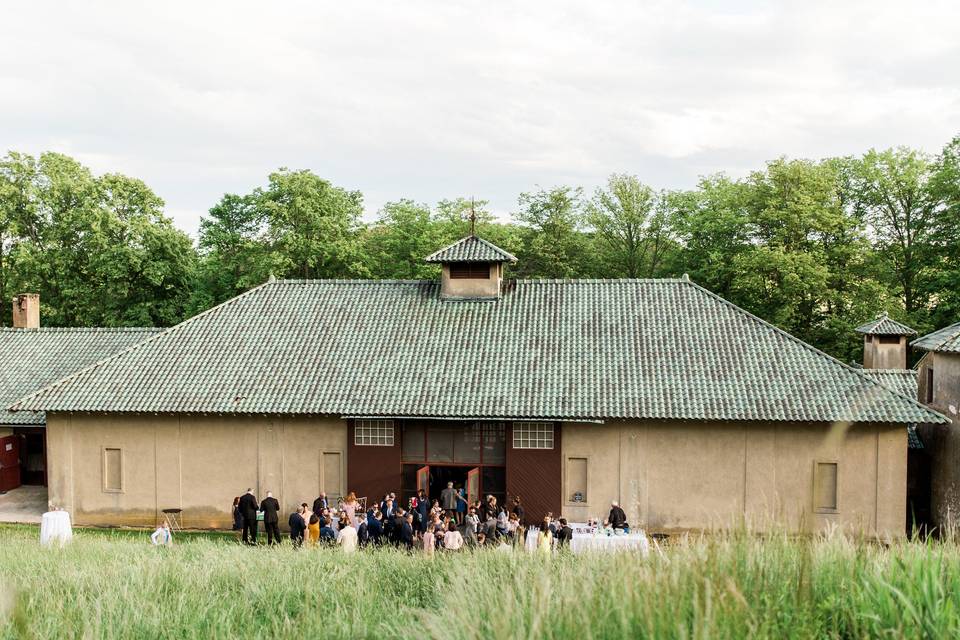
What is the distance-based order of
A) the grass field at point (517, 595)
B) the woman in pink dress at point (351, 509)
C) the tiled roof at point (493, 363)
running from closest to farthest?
the grass field at point (517, 595)
the woman in pink dress at point (351, 509)
the tiled roof at point (493, 363)

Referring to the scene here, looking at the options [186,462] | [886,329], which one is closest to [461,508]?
[186,462]

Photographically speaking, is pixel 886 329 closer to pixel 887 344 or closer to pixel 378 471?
pixel 887 344

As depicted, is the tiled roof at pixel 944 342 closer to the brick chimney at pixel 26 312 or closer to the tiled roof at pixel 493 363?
the tiled roof at pixel 493 363

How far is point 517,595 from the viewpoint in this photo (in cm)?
617

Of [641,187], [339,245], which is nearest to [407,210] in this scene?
[339,245]

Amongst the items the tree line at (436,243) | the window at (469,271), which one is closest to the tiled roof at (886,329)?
the tree line at (436,243)

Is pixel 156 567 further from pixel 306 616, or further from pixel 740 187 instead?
pixel 740 187

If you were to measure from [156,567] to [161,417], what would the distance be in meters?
13.8

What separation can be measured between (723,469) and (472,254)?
10587 millimetres

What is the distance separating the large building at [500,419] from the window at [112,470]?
0.18ft

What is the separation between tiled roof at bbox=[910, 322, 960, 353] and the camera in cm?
2142

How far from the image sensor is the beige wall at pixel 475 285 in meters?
25.9

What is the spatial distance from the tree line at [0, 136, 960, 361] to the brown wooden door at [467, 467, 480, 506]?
22748 millimetres

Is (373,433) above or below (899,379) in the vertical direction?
below
